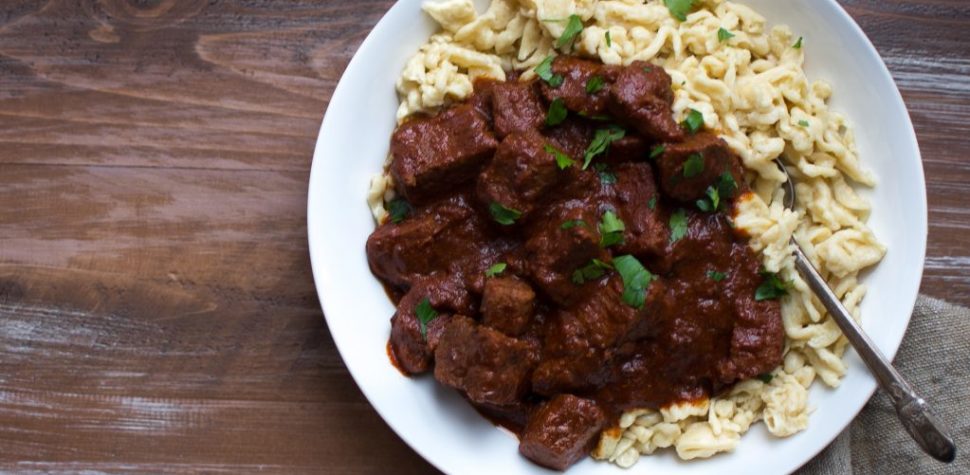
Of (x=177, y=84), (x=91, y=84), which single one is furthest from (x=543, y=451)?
(x=91, y=84)

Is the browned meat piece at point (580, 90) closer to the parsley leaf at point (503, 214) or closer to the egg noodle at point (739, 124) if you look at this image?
the egg noodle at point (739, 124)

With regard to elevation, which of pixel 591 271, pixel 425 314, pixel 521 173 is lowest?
pixel 425 314

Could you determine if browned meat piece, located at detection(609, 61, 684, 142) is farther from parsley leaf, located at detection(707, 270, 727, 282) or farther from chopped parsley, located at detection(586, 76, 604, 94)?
parsley leaf, located at detection(707, 270, 727, 282)

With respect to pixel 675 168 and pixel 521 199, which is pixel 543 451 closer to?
pixel 521 199

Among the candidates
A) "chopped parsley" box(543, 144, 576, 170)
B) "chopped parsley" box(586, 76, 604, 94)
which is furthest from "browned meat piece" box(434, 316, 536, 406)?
"chopped parsley" box(586, 76, 604, 94)

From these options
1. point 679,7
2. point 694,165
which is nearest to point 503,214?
point 694,165

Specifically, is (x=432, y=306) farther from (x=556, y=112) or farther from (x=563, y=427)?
(x=556, y=112)
